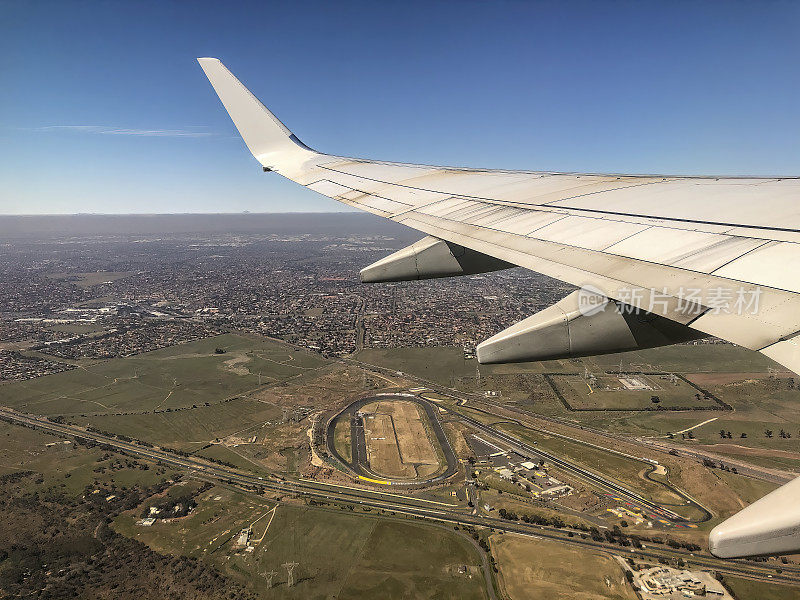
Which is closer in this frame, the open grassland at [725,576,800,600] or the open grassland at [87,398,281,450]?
the open grassland at [725,576,800,600]

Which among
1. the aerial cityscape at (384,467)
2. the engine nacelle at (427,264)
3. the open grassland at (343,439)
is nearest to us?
the engine nacelle at (427,264)

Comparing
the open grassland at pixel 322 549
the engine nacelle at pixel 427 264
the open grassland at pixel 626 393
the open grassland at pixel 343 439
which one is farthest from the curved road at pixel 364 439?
the engine nacelle at pixel 427 264

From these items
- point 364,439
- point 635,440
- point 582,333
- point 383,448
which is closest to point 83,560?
point 364,439

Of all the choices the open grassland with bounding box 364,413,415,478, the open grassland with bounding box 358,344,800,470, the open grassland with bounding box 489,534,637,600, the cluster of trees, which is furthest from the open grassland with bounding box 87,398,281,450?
the open grassland with bounding box 489,534,637,600

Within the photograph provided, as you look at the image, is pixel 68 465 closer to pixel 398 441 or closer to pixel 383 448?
pixel 383 448

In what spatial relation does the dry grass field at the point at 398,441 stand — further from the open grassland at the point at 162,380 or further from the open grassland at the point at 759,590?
the open grassland at the point at 162,380

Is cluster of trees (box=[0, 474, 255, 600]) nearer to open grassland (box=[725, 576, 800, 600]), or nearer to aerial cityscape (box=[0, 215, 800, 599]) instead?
aerial cityscape (box=[0, 215, 800, 599])
